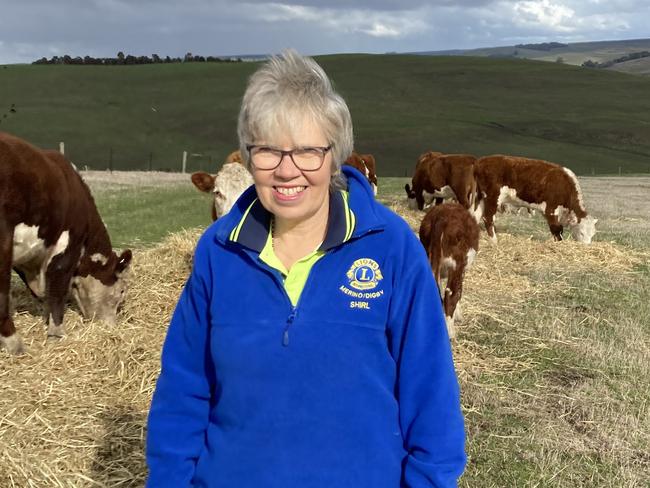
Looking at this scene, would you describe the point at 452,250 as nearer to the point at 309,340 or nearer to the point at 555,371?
the point at 555,371

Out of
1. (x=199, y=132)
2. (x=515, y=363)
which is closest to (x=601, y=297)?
(x=515, y=363)

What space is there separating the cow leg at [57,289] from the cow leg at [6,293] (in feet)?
1.93

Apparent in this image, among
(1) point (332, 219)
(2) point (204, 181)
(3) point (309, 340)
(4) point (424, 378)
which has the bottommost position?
(2) point (204, 181)

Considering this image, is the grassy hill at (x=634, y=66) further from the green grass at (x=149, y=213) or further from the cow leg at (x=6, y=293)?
the cow leg at (x=6, y=293)

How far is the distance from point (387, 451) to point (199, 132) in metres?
48.5

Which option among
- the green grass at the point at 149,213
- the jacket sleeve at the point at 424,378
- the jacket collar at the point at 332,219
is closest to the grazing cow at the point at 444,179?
the green grass at the point at 149,213

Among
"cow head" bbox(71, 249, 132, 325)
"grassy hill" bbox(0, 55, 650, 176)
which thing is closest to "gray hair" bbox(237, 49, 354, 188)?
"cow head" bbox(71, 249, 132, 325)

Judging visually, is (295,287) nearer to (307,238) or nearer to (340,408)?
(307,238)

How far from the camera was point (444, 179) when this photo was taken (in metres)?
16.2

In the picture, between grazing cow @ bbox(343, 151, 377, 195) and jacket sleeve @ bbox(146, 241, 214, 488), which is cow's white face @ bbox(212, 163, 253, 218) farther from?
grazing cow @ bbox(343, 151, 377, 195)

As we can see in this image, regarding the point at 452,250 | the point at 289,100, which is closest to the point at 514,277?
the point at 452,250

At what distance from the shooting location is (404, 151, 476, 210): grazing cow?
1548 cm

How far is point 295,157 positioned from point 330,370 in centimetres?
66

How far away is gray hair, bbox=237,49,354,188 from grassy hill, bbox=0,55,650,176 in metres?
39.0
